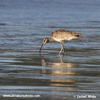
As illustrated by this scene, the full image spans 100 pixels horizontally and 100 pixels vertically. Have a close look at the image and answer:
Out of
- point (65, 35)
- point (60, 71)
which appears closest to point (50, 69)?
point (60, 71)

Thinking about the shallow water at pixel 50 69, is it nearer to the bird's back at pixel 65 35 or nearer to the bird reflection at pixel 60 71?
the bird reflection at pixel 60 71

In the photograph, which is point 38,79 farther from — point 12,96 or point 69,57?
point 69,57

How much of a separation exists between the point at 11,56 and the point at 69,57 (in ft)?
6.54

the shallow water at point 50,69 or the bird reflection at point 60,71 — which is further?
the bird reflection at point 60,71

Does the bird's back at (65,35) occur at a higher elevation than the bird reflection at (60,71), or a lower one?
higher

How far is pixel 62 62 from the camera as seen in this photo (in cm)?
1406

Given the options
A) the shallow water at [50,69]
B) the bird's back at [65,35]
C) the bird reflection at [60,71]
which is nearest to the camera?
the shallow water at [50,69]

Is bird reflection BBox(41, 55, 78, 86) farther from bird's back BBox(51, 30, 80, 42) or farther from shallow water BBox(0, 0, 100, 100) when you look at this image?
bird's back BBox(51, 30, 80, 42)

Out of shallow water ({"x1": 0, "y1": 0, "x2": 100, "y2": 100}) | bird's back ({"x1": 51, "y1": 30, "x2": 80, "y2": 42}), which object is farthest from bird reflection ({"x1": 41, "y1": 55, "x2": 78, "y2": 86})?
bird's back ({"x1": 51, "y1": 30, "x2": 80, "y2": 42})

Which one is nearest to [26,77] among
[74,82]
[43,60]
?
[74,82]

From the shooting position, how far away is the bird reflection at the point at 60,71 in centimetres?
1089

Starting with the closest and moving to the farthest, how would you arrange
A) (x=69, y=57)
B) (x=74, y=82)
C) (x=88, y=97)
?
(x=88, y=97), (x=74, y=82), (x=69, y=57)

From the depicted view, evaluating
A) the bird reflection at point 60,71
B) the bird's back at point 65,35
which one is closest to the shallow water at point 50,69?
the bird reflection at point 60,71

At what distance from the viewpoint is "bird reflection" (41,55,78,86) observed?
10.9m
